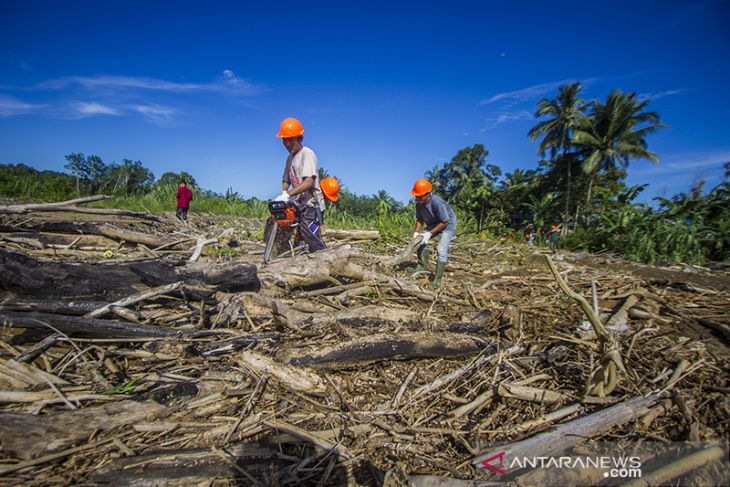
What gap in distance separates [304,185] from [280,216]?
1.82ft

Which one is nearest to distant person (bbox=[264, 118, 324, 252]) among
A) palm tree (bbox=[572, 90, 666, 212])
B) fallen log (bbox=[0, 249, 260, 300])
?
fallen log (bbox=[0, 249, 260, 300])

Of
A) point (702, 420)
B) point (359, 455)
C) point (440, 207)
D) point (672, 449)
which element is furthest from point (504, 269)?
point (359, 455)

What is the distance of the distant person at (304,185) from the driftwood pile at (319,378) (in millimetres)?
774

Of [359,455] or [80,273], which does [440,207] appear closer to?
[359,455]

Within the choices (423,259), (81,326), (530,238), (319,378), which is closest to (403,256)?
(423,259)

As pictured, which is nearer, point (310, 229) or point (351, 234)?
point (310, 229)

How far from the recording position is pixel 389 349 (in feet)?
7.14

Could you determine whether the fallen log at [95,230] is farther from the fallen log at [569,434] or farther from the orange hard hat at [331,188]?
the fallen log at [569,434]

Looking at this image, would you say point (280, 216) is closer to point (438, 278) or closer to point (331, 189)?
point (331, 189)

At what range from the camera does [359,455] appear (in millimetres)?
1415

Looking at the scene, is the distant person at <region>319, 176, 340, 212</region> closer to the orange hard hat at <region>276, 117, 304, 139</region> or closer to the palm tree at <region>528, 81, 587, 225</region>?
the orange hard hat at <region>276, 117, 304, 139</region>

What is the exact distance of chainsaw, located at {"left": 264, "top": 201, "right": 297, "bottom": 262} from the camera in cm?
392

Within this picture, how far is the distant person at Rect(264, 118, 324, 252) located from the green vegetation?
2.73 m

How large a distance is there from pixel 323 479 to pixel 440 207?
162 inches
